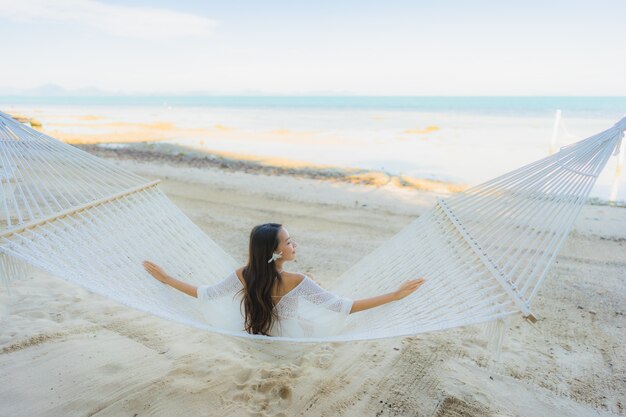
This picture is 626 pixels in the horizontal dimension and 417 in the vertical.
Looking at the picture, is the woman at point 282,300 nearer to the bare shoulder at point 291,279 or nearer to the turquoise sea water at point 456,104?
the bare shoulder at point 291,279

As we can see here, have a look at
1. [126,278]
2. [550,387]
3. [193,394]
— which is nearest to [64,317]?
[126,278]

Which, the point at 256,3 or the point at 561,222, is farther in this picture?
the point at 256,3

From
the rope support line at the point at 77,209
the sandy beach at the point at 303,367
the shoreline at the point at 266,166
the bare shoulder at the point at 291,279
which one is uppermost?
the rope support line at the point at 77,209

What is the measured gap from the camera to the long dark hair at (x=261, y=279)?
4.61 feet

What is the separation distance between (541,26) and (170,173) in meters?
17.2

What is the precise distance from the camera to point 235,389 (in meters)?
1.55

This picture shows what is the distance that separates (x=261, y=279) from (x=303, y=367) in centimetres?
50

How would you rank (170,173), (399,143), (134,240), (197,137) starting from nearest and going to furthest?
(134,240), (170,173), (399,143), (197,137)

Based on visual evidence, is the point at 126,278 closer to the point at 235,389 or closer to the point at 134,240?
the point at 134,240

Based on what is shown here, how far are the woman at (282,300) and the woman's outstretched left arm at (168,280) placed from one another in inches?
9.3

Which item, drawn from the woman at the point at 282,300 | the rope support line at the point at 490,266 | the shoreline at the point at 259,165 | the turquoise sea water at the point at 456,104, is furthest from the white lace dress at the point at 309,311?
the turquoise sea water at the point at 456,104

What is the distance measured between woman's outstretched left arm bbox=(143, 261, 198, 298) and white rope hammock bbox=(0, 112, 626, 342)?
27 mm

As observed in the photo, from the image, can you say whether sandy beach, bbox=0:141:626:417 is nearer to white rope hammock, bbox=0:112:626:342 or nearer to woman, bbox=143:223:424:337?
woman, bbox=143:223:424:337

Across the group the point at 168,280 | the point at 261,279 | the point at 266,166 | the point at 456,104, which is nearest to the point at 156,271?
the point at 168,280
